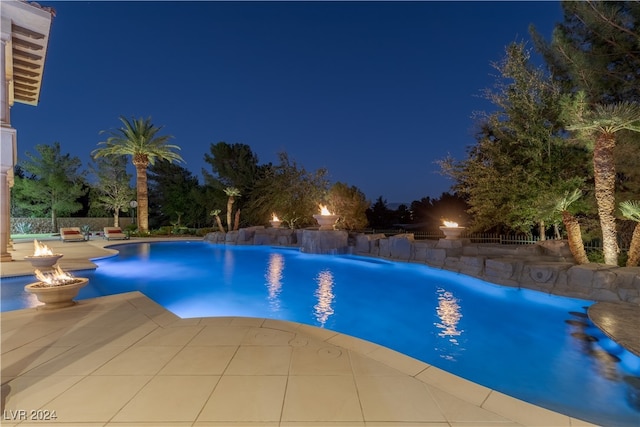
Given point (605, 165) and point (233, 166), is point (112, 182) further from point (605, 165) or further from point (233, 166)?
point (605, 165)

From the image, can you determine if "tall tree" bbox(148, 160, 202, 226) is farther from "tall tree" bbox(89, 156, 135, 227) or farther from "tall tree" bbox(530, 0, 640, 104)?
"tall tree" bbox(530, 0, 640, 104)

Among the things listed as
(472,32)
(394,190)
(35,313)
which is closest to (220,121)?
(394,190)

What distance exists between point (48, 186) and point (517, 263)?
98.7 ft

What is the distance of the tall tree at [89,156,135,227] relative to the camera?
23.9 meters

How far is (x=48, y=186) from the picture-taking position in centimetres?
2333

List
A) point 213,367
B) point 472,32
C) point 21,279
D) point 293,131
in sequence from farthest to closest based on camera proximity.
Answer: point 293,131 < point 472,32 < point 21,279 < point 213,367

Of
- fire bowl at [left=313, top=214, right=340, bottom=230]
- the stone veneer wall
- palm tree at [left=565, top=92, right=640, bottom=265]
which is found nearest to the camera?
the stone veneer wall

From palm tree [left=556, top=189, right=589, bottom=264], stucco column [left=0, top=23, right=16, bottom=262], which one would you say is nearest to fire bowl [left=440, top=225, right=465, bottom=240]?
palm tree [left=556, top=189, right=589, bottom=264]

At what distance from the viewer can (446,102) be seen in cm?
4775

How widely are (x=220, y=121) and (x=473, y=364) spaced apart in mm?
63492

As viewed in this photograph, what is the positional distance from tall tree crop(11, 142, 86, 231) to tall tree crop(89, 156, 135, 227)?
1.79 metres

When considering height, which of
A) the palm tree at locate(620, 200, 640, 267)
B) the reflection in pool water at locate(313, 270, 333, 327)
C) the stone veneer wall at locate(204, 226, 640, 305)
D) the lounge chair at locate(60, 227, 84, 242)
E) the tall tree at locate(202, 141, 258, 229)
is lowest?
the reflection in pool water at locate(313, 270, 333, 327)

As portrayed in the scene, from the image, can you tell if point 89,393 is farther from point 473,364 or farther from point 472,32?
point 472,32

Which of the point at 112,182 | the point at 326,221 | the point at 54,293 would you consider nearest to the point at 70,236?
the point at 112,182
